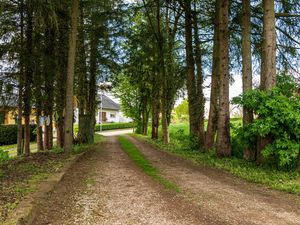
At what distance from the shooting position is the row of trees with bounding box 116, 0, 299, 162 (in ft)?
31.2

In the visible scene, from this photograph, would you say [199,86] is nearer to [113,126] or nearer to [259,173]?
[259,173]

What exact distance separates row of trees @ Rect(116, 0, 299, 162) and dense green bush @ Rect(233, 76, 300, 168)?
2.05 feet

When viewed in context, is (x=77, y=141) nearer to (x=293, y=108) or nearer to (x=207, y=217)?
(x=293, y=108)

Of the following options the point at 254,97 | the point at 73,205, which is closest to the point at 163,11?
the point at 254,97

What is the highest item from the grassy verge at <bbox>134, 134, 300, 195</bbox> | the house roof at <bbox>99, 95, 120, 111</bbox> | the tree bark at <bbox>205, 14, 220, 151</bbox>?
the house roof at <bbox>99, 95, 120, 111</bbox>

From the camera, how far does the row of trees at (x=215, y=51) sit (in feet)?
31.2

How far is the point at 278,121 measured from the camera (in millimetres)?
7492

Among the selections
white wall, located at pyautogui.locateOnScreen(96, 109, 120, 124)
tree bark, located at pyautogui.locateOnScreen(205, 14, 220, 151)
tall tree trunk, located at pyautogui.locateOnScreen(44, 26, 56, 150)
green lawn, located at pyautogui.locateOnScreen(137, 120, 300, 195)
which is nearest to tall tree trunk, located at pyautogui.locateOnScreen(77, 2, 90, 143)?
tall tree trunk, located at pyautogui.locateOnScreen(44, 26, 56, 150)

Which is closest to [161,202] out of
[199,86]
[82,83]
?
[199,86]

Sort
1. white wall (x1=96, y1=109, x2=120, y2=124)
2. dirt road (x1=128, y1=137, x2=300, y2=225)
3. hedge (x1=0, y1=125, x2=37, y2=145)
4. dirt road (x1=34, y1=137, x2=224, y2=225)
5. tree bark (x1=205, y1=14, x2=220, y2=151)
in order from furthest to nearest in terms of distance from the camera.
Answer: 1. white wall (x1=96, y1=109, x2=120, y2=124)
2. hedge (x1=0, y1=125, x2=37, y2=145)
3. tree bark (x1=205, y1=14, x2=220, y2=151)
4. dirt road (x1=128, y1=137, x2=300, y2=225)
5. dirt road (x1=34, y1=137, x2=224, y2=225)

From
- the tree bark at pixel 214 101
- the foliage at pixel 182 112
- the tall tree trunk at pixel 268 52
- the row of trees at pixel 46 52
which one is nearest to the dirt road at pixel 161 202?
the tall tree trunk at pixel 268 52

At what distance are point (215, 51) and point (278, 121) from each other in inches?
219

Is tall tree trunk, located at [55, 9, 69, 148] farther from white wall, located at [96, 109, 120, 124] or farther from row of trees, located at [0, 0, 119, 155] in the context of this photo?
white wall, located at [96, 109, 120, 124]

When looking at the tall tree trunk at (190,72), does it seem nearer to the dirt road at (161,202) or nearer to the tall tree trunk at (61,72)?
the tall tree trunk at (61,72)
